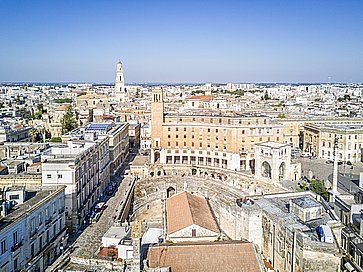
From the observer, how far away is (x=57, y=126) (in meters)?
74.1

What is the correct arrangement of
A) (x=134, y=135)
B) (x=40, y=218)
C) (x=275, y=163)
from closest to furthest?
(x=40, y=218) < (x=275, y=163) < (x=134, y=135)

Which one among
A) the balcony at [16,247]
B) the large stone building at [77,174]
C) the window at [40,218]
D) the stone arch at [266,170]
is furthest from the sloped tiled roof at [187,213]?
the stone arch at [266,170]

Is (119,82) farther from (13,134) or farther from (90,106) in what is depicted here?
(13,134)

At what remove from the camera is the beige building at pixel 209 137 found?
53219 millimetres

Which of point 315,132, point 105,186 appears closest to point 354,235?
point 105,186

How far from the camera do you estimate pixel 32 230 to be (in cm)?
2348

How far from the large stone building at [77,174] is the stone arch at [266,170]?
1757 cm

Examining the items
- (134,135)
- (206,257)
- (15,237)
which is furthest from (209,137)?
(15,237)

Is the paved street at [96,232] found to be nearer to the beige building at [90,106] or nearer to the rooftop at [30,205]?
the rooftop at [30,205]

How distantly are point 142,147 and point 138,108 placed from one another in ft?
64.1

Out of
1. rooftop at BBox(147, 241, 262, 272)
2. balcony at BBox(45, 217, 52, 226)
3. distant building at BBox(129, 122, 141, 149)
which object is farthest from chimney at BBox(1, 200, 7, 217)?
distant building at BBox(129, 122, 141, 149)

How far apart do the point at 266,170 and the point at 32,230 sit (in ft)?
95.5

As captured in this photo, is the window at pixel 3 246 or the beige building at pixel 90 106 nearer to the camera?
the window at pixel 3 246

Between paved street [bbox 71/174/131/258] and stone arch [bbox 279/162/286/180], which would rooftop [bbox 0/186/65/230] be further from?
stone arch [bbox 279/162/286/180]
